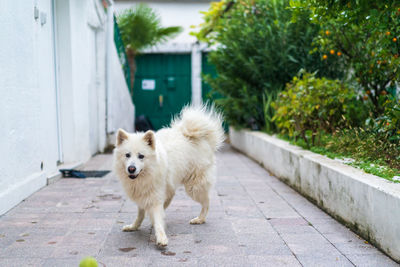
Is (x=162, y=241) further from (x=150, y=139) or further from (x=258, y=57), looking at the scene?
(x=258, y=57)

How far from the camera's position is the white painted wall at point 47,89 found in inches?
186

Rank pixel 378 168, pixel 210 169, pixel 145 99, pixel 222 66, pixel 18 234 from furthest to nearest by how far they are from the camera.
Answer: pixel 145 99 → pixel 222 66 → pixel 210 169 → pixel 378 168 → pixel 18 234

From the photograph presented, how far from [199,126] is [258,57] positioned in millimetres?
5394

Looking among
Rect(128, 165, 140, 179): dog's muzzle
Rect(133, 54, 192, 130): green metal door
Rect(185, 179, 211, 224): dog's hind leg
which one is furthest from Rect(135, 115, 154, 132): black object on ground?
Rect(128, 165, 140, 179): dog's muzzle

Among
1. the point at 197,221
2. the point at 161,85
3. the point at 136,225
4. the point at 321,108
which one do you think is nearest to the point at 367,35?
the point at 321,108

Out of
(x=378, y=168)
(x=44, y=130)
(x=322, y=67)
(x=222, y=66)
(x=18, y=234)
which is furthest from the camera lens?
(x=222, y=66)

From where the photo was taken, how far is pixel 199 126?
4.45 metres

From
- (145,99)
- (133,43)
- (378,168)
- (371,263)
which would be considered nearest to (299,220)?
(378,168)

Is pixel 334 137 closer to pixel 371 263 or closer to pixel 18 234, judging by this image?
pixel 371 263

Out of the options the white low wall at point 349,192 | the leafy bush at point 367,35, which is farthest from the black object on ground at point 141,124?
the white low wall at point 349,192

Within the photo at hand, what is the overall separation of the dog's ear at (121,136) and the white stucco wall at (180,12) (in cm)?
1195

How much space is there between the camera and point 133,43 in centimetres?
1306

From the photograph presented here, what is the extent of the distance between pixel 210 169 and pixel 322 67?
5.46m

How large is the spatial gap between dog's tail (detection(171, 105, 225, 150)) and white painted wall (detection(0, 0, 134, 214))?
194cm
